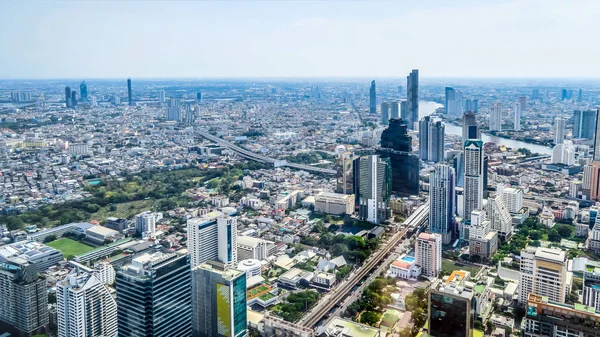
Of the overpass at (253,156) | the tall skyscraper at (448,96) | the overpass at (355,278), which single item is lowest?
the overpass at (355,278)

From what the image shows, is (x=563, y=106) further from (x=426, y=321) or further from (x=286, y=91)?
(x=426, y=321)

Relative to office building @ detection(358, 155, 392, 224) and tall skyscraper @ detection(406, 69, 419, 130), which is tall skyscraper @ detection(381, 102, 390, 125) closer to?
tall skyscraper @ detection(406, 69, 419, 130)

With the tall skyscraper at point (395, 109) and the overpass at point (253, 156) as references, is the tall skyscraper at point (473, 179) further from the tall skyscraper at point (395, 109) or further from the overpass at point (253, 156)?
the tall skyscraper at point (395, 109)

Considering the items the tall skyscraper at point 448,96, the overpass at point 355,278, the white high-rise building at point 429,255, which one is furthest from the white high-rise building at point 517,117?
the white high-rise building at point 429,255

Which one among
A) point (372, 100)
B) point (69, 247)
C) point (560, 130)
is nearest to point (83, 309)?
point (69, 247)

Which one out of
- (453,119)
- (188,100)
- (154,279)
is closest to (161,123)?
(188,100)
